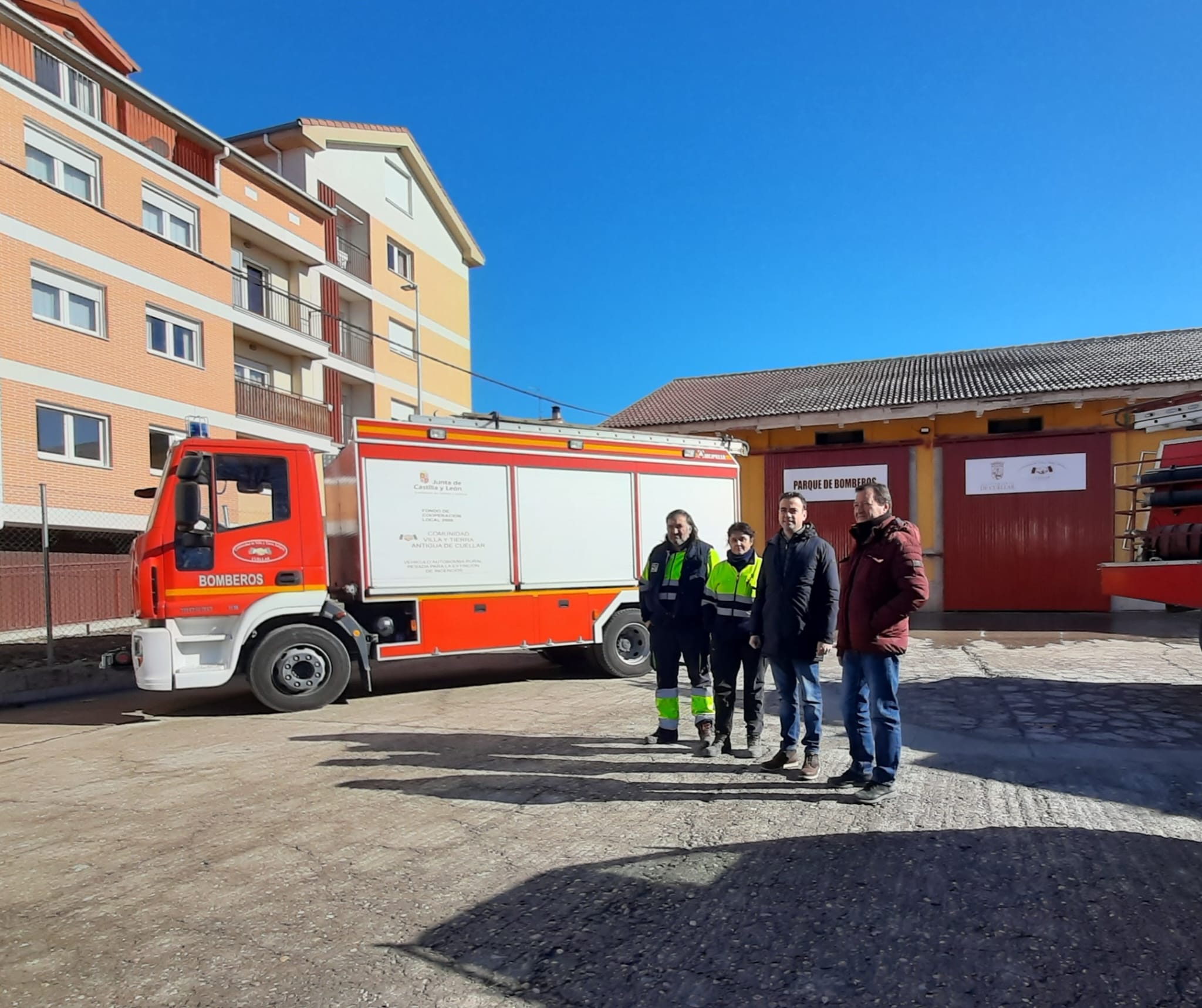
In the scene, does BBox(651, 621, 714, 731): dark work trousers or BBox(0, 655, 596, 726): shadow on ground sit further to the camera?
BBox(0, 655, 596, 726): shadow on ground

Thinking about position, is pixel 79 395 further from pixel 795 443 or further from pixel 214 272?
pixel 795 443

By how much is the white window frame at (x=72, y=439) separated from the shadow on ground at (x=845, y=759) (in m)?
13.4

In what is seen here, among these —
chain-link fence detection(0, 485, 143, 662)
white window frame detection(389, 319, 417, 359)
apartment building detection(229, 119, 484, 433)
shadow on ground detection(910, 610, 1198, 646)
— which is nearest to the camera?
shadow on ground detection(910, 610, 1198, 646)

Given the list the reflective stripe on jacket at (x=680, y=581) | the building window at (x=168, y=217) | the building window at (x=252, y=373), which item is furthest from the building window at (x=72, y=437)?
the reflective stripe on jacket at (x=680, y=581)

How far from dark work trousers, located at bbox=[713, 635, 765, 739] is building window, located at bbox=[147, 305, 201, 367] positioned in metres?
18.0

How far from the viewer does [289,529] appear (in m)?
7.91

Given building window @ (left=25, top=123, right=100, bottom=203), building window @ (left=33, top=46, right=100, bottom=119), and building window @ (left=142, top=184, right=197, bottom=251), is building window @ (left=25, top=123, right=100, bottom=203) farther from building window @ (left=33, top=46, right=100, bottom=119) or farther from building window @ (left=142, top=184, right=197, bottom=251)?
building window @ (left=142, top=184, right=197, bottom=251)

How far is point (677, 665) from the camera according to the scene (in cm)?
582

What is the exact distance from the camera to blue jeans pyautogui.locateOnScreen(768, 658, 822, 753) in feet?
16.1

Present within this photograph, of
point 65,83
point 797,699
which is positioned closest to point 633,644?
point 797,699

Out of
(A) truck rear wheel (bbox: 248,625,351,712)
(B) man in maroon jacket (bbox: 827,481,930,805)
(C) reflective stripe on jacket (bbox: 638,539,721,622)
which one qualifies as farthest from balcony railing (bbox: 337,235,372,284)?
(B) man in maroon jacket (bbox: 827,481,930,805)

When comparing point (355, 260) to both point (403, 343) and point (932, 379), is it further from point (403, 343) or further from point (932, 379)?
point (932, 379)

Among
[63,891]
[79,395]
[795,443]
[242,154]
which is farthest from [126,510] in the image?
[63,891]

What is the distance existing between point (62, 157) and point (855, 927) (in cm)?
2084
